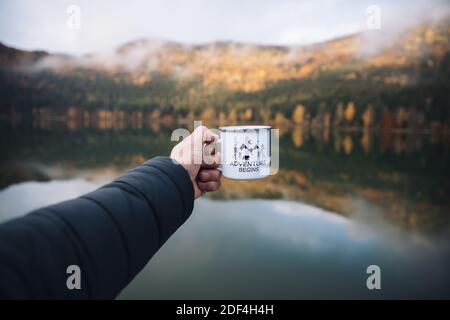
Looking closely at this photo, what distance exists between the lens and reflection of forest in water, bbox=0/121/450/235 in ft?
62.8

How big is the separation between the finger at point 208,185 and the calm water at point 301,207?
2.72ft

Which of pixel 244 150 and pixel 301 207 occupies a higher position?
pixel 244 150

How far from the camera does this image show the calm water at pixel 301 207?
957 centimetres

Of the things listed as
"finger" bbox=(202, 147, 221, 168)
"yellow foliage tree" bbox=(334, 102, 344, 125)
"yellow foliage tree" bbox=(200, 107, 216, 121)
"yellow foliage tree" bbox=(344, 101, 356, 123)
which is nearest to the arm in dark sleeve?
"finger" bbox=(202, 147, 221, 168)

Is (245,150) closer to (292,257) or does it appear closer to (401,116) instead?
(292,257)

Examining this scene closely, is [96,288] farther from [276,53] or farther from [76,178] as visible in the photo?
[276,53]

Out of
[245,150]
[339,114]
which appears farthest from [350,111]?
[245,150]

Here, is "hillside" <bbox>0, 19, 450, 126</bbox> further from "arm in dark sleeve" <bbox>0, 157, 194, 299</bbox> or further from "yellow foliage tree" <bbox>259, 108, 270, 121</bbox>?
"arm in dark sleeve" <bbox>0, 157, 194, 299</bbox>

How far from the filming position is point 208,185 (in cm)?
134

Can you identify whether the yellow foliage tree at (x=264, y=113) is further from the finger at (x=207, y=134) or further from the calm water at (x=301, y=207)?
the finger at (x=207, y=134)

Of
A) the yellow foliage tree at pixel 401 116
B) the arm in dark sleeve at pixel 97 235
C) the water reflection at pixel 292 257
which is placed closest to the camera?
the arm in dark sleeve at pixel 97 235

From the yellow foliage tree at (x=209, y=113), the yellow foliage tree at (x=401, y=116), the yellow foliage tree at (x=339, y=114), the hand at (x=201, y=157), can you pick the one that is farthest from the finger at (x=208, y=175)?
the yellow foliage tree at (x=401, y=116)

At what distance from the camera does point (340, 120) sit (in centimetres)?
2736

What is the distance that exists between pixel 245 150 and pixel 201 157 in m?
0.15
